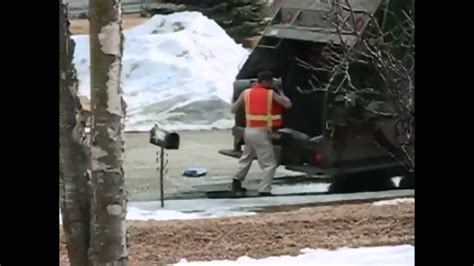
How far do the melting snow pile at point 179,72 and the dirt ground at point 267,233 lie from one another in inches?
11.3

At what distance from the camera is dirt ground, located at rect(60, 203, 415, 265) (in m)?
1.82

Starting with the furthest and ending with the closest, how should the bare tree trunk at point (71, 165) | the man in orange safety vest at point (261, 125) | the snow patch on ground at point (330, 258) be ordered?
1. the man in orange safety vest at point (261, 125)
2. the snow patch on ground at point (330, 258)
3. the bare tree trunk at point (71, 165)

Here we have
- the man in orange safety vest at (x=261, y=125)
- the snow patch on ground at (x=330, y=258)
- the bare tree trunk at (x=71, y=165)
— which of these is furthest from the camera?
the man in orange safety vest at (x=261, y=125)

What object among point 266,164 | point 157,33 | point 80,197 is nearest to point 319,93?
point 266,164

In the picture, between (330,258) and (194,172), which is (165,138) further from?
(330,258)

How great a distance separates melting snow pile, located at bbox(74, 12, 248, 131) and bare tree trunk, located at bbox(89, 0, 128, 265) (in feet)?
0.20

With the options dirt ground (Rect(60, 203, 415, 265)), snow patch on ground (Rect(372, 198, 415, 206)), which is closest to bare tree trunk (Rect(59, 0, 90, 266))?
dirt ground (Rect(60, 203, 415, 265))

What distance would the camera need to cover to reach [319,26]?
2.06 metres

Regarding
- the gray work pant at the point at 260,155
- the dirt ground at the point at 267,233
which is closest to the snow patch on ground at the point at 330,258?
the dirt ground at the point at 267,233

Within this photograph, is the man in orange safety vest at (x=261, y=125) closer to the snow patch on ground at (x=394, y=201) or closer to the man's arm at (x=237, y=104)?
the man's arm at (x=237, y=104)

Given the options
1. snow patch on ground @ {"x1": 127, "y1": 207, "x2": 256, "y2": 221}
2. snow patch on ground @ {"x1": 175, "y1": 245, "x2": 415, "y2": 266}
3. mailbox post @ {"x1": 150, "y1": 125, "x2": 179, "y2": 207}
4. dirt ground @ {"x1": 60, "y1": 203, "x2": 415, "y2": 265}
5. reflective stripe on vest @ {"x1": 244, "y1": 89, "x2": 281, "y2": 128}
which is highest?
reflective stripe on vest @ {"x1": 244, "y1": 89, "x2": 281, "y2": 128}

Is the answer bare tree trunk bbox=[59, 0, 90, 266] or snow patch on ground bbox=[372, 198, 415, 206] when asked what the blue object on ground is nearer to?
bare tree trunk bbox=[59, 0, 90, 266]

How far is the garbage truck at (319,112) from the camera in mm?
1957
